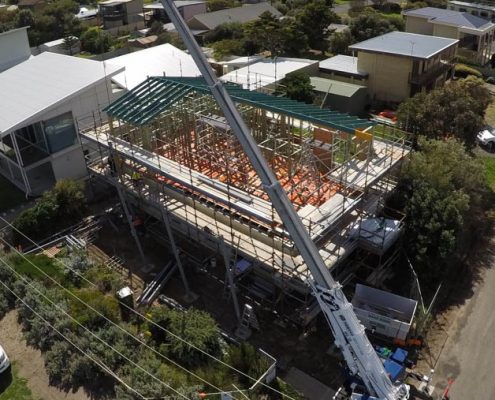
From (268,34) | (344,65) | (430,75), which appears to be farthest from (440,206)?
(268,34)

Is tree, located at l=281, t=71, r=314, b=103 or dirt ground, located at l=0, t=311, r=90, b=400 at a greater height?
tree, located at l=281, t=71, r=314, b=103

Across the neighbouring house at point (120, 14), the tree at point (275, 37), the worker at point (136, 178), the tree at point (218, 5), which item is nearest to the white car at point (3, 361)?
the worker at point (136, 178)

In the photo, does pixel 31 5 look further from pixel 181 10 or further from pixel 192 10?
pixel 192 10

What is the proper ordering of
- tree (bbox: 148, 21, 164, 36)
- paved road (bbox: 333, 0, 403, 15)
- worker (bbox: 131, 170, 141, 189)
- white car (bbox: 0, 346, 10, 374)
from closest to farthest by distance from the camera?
1. white car (bbox: 0, 346, 10, 374)
2. worker (bbox: 131, 170, 141, 189)
3. tree (bbox: 148, 21, 164, 36)
4. paved road (bbox: 333, 0, 403, 15)

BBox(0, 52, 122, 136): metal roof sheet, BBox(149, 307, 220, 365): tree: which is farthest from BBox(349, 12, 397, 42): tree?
BBox(149, 307, 220, 365): tree

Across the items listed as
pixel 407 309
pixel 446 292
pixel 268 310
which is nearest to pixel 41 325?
pixel 268 310

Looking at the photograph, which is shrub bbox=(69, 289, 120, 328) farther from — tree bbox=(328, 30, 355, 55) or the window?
tree bbox=(328, 30, 355, 55)
